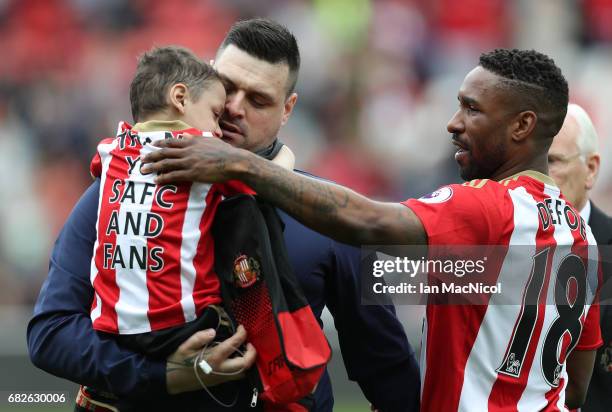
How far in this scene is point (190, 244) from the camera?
3512 mm

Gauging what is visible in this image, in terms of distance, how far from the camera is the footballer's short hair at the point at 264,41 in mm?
4312

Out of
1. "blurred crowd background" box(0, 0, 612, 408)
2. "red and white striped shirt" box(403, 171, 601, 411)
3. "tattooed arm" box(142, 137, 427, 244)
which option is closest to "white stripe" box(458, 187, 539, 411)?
"red and white striped shirt" box(403, 171, 601, 411)

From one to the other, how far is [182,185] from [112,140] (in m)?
0.39

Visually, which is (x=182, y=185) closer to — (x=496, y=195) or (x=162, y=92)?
(x=162, y=92)

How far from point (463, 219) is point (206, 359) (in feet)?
3.35

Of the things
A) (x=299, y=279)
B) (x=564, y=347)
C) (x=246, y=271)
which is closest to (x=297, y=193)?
(x=246, y=271)

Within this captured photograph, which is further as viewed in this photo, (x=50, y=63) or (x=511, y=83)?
(x=50, y=63)

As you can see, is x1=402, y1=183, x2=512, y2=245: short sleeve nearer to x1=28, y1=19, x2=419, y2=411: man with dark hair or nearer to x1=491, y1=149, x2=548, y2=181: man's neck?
x1=491, y1=149, x2=548, y2=181: man's neck

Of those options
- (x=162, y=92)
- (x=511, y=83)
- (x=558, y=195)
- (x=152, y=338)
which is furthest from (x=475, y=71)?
(x=152, y=338)

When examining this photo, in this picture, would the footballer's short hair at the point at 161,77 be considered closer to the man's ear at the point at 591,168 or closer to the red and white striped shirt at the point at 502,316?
the red and white striped shirt at the point at 502,316

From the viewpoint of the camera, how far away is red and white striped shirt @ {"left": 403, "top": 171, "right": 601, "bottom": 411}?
371cm

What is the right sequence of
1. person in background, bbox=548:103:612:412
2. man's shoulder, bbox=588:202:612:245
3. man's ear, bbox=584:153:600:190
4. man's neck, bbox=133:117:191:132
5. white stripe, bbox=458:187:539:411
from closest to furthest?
1. man's neck, bbox=133:117:191:132
2. white stripe, bbox=458:187:539:411
3. person in background, bbox=548:103:612:412
4. man's shoulder, bbox=588:202:612:245
5. man's ear, bbox=584:153:600:190

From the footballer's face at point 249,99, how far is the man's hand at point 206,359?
39.2 inches

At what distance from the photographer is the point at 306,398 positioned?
384 centimetres
